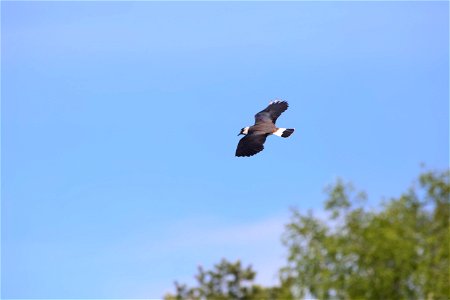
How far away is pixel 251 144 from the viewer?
6819 centimetres

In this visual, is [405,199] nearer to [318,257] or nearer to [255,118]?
[318,257]

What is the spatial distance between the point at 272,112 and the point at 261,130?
2.47 metres

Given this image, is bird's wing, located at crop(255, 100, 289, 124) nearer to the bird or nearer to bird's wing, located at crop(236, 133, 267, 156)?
the bird

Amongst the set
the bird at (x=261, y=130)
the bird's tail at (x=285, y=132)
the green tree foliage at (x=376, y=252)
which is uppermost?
the bird at (x=261, y=130)

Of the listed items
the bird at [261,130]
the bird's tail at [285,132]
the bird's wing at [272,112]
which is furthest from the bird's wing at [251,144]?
the bird's wing at [272,112]

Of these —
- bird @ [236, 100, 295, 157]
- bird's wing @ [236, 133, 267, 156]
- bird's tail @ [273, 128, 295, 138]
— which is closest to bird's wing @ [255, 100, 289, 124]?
bird @ [236, 100, 295, 157]

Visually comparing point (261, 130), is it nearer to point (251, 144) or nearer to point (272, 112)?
point (251, 144)

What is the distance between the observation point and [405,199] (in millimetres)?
60562

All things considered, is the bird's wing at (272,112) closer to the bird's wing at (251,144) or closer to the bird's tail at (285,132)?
the bird's wing at (251,144)

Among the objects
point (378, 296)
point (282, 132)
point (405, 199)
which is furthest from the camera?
point (282, 132)

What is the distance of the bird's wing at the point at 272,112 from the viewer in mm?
70688

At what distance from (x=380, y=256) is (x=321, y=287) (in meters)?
2.79

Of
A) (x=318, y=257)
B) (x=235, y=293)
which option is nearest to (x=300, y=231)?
(x=318, y=257)

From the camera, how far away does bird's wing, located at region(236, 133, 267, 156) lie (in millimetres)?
67812
